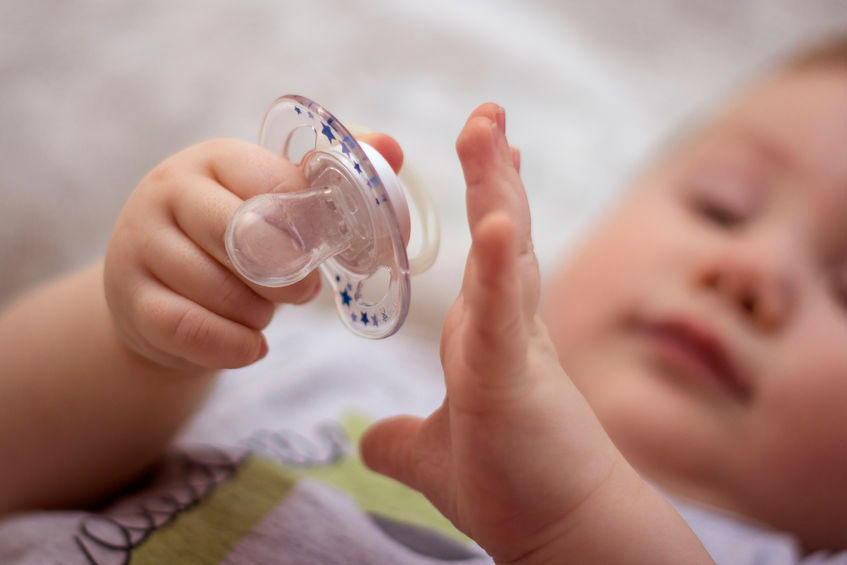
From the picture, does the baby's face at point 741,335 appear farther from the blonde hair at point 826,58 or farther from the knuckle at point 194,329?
the knuckle at point 194,329

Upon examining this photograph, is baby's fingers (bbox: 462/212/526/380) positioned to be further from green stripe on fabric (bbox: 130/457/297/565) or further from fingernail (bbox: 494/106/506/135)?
green stripe on fabric (bbox: 130/457/297/565)

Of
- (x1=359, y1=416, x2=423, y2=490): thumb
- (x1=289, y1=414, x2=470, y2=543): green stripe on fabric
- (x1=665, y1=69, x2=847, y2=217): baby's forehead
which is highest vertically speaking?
(x1=665, y1=69, x2=847, y2=217): baby's forehead

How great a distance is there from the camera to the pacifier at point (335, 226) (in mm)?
446

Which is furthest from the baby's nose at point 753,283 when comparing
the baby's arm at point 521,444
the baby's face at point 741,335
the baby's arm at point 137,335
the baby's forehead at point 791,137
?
the baby's arm at point 137,335

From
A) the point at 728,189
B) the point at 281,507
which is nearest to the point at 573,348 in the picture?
the point at 728,189

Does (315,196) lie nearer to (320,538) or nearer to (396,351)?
(320,538)

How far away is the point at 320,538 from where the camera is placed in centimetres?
61

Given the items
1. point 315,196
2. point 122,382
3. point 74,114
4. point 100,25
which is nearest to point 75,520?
point 122,382

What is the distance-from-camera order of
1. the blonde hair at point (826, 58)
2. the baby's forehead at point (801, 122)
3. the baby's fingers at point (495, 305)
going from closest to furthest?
the baby's fingers at point (495, 305), the baby's forehead at point (801, 122), the blonde hair at point (826, 58)

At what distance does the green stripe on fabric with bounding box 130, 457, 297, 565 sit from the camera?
0.58 metres

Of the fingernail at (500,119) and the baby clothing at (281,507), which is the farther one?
the baby clothing at (281,507)

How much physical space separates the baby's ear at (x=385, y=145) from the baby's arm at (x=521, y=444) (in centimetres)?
7

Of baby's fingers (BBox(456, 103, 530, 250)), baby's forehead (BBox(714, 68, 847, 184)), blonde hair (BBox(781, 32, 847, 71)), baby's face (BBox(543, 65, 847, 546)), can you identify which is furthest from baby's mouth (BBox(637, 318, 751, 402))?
blonde hair (BBox(781, 32, 847, 71))

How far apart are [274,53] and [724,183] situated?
0.76m
